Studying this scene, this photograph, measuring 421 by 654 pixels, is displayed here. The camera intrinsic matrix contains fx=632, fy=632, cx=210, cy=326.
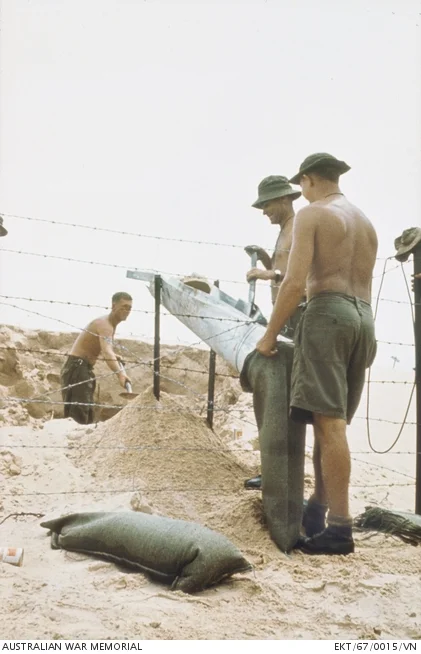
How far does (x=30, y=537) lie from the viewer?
3.17 metres

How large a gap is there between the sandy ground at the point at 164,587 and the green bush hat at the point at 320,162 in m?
1.66

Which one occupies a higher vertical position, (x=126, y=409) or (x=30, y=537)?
(x=126, y=409)

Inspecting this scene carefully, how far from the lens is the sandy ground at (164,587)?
7.00ft

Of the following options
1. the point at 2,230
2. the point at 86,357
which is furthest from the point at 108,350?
the point at 2,230

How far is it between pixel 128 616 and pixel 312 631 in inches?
24.6

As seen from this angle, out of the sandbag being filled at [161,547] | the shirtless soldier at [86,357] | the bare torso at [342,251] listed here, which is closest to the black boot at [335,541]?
the sandbag being filled at [161,547]

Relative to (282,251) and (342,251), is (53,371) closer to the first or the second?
(282,251)

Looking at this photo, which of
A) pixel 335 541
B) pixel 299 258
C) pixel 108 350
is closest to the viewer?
pixel 335 541

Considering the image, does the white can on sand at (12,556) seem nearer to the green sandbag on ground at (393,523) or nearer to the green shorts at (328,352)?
the green shorts at (328,352)

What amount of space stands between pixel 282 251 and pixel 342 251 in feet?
3.68

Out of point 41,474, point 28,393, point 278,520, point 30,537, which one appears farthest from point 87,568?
point 28,393

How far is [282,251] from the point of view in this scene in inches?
170

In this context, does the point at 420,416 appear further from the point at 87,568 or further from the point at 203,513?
the point at 87,568

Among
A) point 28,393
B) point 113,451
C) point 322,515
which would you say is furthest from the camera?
point 28,393
